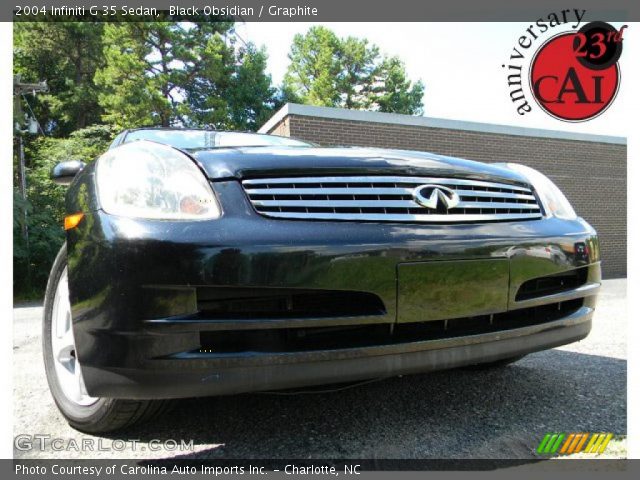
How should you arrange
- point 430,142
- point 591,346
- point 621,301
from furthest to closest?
point 430,142
point 621,301
point 591,346

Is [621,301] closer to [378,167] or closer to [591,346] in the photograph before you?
[591,346]

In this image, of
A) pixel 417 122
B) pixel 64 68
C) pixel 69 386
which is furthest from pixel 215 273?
pixel 64 68

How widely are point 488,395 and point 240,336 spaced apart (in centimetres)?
138

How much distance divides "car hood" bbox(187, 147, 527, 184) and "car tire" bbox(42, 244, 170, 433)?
30.0 inches

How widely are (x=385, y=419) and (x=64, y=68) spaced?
25.1 meters

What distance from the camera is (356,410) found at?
1.89 m

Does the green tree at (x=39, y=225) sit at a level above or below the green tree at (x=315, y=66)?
below

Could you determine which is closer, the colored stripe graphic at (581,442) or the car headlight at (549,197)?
the colored stripe graphic at (581,442)

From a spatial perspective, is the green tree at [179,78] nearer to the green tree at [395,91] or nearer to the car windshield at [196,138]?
the green tree at [395,91]

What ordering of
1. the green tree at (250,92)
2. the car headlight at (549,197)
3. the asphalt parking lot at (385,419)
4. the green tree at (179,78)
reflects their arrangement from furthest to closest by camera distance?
the green tree at (250,92) → the green tree at (179,78) → the car headlight at (549,197) → the asphalt parking lot at (385,419)

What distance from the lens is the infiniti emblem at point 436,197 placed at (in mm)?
1591

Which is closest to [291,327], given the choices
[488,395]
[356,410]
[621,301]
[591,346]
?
[356,410]

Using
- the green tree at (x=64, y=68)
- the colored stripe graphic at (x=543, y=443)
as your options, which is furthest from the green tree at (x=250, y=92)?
the colored stripe graphic at (x=543, y=443)

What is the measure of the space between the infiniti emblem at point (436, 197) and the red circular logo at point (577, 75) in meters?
5.61
